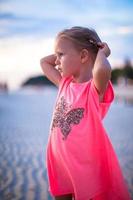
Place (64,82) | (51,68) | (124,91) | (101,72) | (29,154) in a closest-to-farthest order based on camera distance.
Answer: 1. (101,72)
2. (64,82)
3. (51,68)
4. (29,154)
5. (124,91)

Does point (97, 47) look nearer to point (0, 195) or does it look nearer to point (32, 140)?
point (0, 195)

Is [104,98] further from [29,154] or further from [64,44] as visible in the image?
[29,154]

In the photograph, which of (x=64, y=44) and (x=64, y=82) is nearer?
(x=64, y=44)

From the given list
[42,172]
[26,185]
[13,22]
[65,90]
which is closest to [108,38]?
[13,22]

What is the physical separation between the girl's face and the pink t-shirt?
96mm

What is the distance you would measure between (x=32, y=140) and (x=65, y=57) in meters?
5.22

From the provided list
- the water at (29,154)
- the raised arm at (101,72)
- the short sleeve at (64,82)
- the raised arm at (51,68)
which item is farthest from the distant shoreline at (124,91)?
the raised arm at (101,72)

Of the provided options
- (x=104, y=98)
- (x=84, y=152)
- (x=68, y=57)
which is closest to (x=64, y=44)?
(x=68, y=57)

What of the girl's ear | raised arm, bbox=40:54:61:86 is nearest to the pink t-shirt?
the girl's ear

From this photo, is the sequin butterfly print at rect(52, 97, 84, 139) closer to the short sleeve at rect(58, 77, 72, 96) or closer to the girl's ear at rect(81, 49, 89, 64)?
the short sleeve at rect(58, 77, 72, 96)

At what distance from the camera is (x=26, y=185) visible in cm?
541

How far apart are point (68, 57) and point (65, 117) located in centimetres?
32

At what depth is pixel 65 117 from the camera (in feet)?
10.9

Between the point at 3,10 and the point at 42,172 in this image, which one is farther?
the point at 3,10
